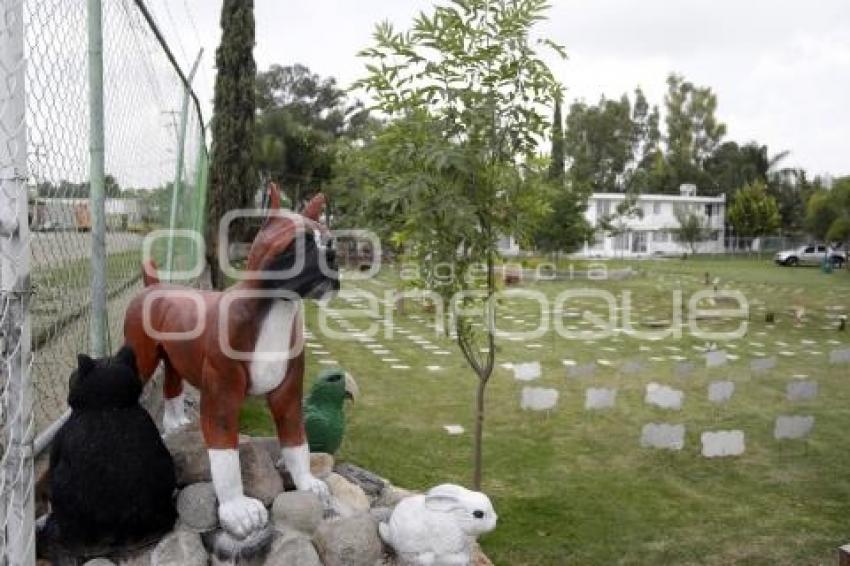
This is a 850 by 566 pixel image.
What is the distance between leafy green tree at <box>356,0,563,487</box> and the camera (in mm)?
3967

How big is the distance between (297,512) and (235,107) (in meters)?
13.1

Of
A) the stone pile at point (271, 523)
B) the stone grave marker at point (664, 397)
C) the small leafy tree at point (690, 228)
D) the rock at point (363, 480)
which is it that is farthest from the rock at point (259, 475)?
the small leafy tree at point (690, 228)

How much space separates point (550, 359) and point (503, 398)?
240cm

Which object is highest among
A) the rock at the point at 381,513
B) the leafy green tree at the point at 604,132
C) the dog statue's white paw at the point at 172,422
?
the leafy green tree at the point at 604,132

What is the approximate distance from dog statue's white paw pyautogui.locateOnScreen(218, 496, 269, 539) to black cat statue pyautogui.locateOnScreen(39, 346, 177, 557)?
0.25 metres

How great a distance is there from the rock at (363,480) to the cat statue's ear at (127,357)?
4.17 feet

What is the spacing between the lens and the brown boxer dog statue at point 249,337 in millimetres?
2615

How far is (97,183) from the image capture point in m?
2.80

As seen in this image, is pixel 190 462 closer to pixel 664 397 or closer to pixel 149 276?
pixel 149 276

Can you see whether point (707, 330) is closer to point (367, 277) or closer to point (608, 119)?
point (367, 277)

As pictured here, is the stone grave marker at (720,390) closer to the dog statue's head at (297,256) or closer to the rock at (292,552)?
the rock at (292,552)

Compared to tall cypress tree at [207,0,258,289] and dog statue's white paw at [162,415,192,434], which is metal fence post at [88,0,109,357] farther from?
tall cypress tree at [207,0,258,289]

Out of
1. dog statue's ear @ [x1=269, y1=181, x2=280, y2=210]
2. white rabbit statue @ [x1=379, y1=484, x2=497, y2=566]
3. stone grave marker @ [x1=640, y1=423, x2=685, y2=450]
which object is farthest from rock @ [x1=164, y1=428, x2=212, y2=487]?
stone grave marker @ [x1=640, y1=423, x2=685, y2=450]

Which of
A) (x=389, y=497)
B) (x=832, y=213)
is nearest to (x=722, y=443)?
(x=389, y=497)
